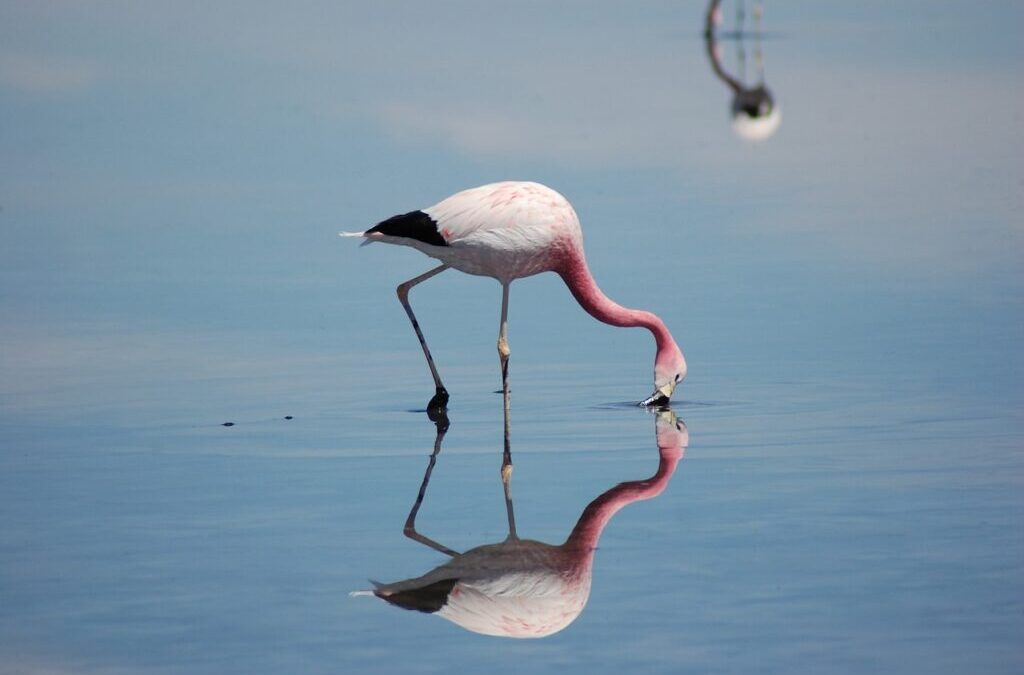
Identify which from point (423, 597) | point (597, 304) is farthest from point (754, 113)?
point (423, 597)

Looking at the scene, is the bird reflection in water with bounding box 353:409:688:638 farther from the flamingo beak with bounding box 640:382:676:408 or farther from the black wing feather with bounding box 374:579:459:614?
the flamingo beak with bounding box 640:382:676:408

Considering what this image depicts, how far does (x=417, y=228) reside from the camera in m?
11.4

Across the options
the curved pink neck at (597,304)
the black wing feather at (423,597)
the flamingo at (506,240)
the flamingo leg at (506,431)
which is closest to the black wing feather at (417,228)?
the flamingo at (506,240)

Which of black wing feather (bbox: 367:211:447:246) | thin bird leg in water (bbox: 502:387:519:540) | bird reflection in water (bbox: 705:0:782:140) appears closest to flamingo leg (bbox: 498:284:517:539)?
thin bird leg in water (bbox: 502:387:519:540)

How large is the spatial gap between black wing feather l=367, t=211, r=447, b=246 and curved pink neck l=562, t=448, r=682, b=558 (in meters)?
2.45

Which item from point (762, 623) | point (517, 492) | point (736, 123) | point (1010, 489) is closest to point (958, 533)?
point (1010, 489)

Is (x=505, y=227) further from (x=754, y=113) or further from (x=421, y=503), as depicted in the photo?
(x=754, y=113)

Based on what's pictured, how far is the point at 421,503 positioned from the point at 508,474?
2.35 ft

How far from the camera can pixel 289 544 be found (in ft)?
26.3

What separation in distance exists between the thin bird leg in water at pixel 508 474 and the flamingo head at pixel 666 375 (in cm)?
98

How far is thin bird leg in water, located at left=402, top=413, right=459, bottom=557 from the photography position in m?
7.89

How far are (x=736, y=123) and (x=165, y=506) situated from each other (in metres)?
11.2

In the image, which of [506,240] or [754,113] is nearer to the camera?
[506,240]

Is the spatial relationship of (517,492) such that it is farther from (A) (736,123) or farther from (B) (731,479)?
(A) (736,123)
